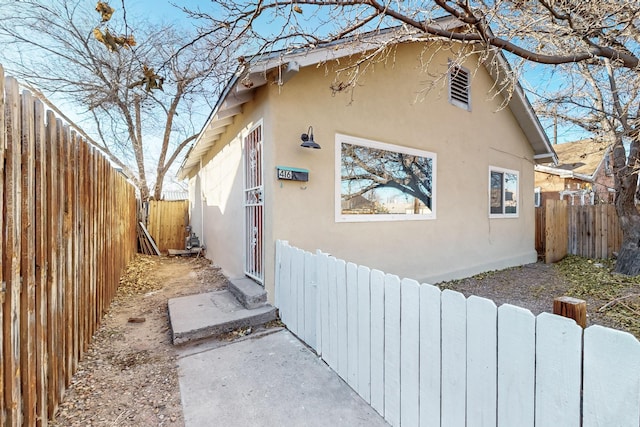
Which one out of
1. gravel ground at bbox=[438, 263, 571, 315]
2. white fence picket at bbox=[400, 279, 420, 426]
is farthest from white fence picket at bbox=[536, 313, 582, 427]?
gravel ground at bbox=[438, 263, 571, 315]

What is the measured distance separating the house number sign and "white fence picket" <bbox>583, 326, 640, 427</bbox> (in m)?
3.48

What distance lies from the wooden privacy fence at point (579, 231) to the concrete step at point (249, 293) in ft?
29.7

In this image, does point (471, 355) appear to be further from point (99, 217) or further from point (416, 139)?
point (416, 139)

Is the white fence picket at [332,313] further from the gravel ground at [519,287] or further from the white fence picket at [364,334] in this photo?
the gravel ground at [519,287]

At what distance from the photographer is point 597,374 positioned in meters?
1.24

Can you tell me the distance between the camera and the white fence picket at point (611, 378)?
115 cm

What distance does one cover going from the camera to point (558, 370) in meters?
1.34

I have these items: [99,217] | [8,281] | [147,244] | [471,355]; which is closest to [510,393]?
[471,355]

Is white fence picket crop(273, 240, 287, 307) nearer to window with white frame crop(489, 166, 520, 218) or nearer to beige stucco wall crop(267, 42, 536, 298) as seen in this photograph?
beige stucco wall crop(267, 42, 536, 298)

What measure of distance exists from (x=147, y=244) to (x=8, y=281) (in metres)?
10.0

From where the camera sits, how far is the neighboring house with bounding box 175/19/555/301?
4.28 meters

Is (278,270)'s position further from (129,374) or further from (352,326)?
(129,374)

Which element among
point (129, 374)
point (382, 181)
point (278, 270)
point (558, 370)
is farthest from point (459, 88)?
point (129, 374)

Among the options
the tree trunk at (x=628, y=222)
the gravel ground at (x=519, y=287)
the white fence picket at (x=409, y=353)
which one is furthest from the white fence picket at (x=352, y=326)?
the tree trunk at (x=628, y=222)
